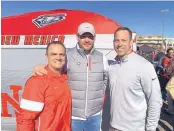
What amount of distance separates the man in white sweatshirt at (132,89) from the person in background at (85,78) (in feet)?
0.84

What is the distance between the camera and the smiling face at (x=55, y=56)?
2.29 meters

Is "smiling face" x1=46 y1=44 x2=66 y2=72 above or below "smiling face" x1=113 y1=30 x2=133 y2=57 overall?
below

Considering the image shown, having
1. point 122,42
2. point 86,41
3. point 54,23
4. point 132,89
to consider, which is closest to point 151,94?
point 132,89

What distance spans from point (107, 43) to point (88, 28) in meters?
1.07

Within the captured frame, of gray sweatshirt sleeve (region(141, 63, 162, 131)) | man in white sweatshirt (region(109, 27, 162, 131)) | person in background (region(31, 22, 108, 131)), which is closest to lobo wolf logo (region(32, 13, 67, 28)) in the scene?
person in background (region(31, 22, 108, 131))

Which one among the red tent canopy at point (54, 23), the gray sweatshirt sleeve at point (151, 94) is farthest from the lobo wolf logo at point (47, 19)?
the gray sweatshirt sleeve at point (151, 94)

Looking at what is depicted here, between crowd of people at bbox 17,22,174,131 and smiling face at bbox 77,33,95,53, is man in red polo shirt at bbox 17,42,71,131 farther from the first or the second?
smiling face at bbox 77,33,95,53

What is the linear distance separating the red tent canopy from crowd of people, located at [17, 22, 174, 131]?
110 cm

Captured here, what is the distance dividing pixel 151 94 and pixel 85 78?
690 millimetres

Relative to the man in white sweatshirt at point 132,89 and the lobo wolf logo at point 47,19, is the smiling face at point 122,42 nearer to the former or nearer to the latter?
the man in white sweatshirt at point 132,89

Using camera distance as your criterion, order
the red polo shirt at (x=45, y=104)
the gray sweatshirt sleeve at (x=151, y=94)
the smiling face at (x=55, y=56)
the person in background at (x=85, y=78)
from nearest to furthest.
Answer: the red polo shirt at (x=45, y=104)
the smiling face at (x=55, y=56)
the gray sweatshirt sleeve at (x=151, y=94)
the person in background at (x=85, y=78)

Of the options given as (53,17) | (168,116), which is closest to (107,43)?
(53,17)

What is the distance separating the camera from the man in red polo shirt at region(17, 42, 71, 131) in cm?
212

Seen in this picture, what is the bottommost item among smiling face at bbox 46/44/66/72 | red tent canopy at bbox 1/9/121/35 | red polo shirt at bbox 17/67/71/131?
red polo shirt at bbox 17/67/71/131
